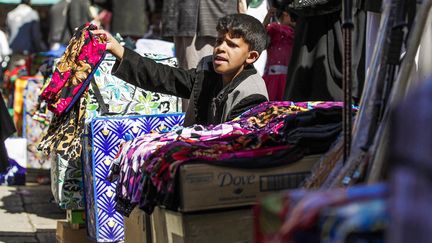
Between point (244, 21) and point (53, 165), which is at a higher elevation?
point (244, 21)

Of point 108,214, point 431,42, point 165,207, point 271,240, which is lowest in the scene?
point 108,214

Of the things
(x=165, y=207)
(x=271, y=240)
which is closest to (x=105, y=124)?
(x=165, y=207)

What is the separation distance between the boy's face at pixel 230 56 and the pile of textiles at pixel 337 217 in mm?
2809

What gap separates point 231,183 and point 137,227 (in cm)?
86

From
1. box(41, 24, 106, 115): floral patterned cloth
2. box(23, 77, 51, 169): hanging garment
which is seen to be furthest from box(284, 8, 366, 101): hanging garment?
box(23, 77, 51, 169): hanging garment

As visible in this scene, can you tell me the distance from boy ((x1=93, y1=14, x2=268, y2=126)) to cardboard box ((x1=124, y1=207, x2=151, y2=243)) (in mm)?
728

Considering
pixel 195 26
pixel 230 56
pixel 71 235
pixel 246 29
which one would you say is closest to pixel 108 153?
pixel 71 235

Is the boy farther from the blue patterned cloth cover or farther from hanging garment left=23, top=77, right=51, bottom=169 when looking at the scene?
hanging garment left=23, top=77, right=51, bottom=169

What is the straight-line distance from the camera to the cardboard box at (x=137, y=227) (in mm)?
3941

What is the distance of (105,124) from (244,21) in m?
0.89

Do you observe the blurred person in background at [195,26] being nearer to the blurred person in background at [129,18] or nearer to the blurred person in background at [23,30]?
the blurred person in background at [129,18]

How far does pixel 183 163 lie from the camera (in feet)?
11.1

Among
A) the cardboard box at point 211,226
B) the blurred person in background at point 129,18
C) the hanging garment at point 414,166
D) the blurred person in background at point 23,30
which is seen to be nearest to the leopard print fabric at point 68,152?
the cardboard box at point 211,226

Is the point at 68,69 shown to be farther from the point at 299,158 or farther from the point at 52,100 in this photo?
the point at 299,158
